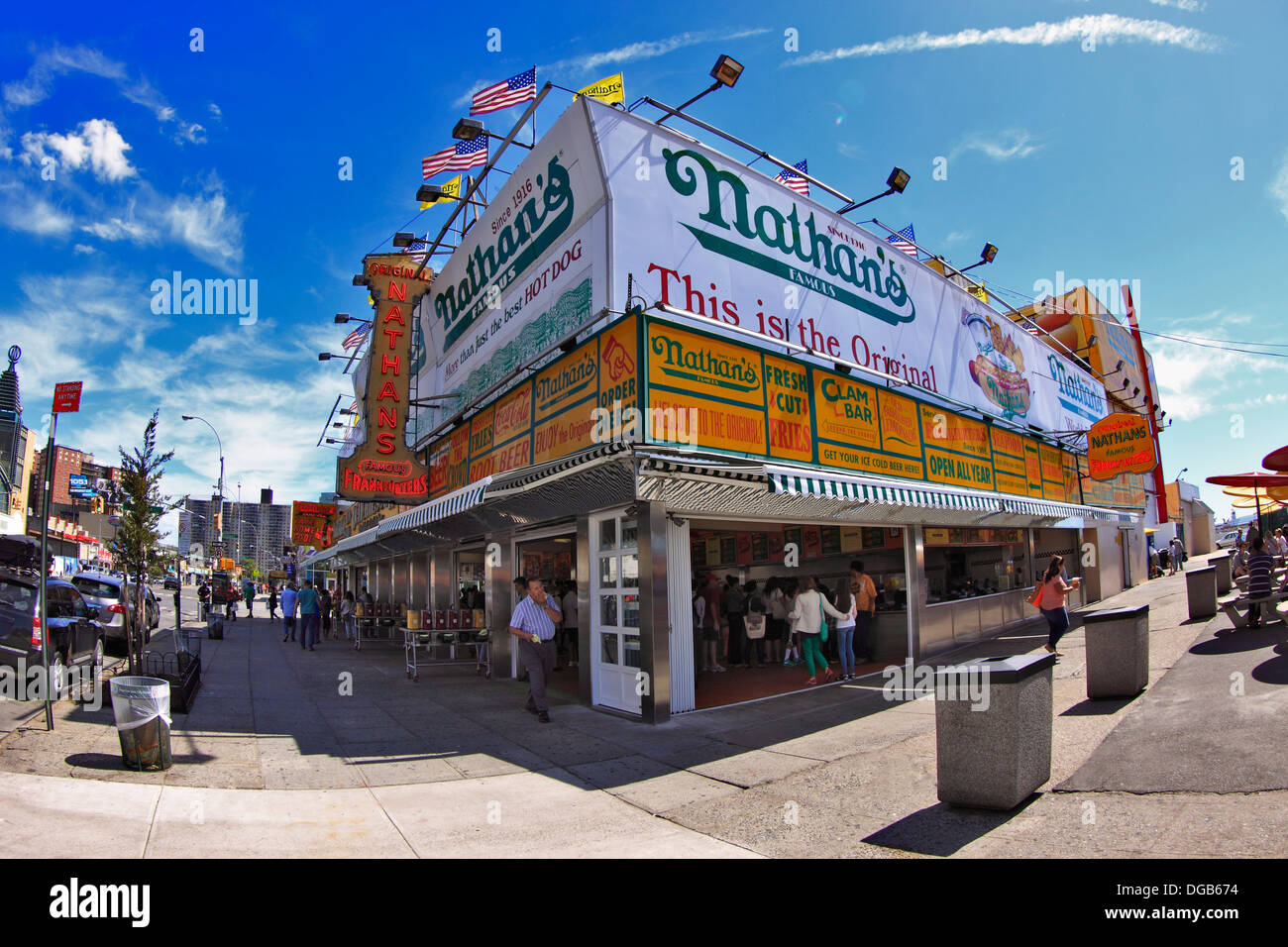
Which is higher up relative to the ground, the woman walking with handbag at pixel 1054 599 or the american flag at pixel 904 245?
the american flag at pixel 904 245

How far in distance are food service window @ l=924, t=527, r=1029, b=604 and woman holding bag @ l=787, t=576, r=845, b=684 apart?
4.76 m

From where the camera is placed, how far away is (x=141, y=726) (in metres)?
6.38

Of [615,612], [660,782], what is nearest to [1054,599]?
[615,612]

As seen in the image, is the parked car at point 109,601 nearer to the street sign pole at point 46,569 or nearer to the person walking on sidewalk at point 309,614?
the person walking on sidewalk at point 309,614

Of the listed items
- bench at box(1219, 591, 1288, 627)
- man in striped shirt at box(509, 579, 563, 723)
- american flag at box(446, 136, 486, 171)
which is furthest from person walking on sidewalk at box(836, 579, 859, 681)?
american flag at box(446, 136, 486, 171)

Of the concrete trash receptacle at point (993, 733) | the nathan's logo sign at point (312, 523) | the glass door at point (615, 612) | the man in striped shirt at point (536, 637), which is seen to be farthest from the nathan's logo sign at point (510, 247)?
the nathan's logo sign at point (312, 523)

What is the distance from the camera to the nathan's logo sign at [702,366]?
9164 millimetres

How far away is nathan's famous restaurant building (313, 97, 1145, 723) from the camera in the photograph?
928cm

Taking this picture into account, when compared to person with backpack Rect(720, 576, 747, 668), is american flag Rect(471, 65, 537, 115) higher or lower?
higher

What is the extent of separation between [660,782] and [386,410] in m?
11.2

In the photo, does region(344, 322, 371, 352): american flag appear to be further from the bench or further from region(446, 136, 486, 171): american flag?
the bench

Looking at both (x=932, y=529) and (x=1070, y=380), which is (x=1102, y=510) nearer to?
(x=1070, y=380)
